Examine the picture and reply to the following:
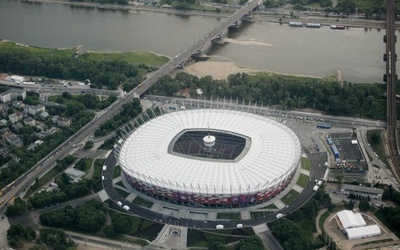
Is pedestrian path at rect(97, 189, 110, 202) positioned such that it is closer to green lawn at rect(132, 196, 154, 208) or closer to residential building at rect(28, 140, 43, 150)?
green lawn at rect(132, 196, 154, 208)

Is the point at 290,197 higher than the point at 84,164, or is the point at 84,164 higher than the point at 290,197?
the point at 84,164

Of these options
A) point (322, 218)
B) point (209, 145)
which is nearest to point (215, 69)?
point (209, 145)

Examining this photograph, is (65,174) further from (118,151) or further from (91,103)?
(91,103)

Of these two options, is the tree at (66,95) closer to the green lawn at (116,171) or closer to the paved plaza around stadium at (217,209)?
the green lawn at (116,171)

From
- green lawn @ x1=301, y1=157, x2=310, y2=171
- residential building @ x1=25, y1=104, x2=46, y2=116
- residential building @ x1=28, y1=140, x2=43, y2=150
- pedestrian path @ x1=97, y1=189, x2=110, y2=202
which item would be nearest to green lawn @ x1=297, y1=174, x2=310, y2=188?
green lawn @ x1=301, y1=157, x2=310, y2=171

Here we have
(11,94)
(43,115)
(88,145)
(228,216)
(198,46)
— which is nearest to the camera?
(228,216)

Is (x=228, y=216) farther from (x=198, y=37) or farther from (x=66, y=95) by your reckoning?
(x=198, y=37)

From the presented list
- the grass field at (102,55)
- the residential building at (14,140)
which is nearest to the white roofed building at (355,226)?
the residential building at (14,140)
